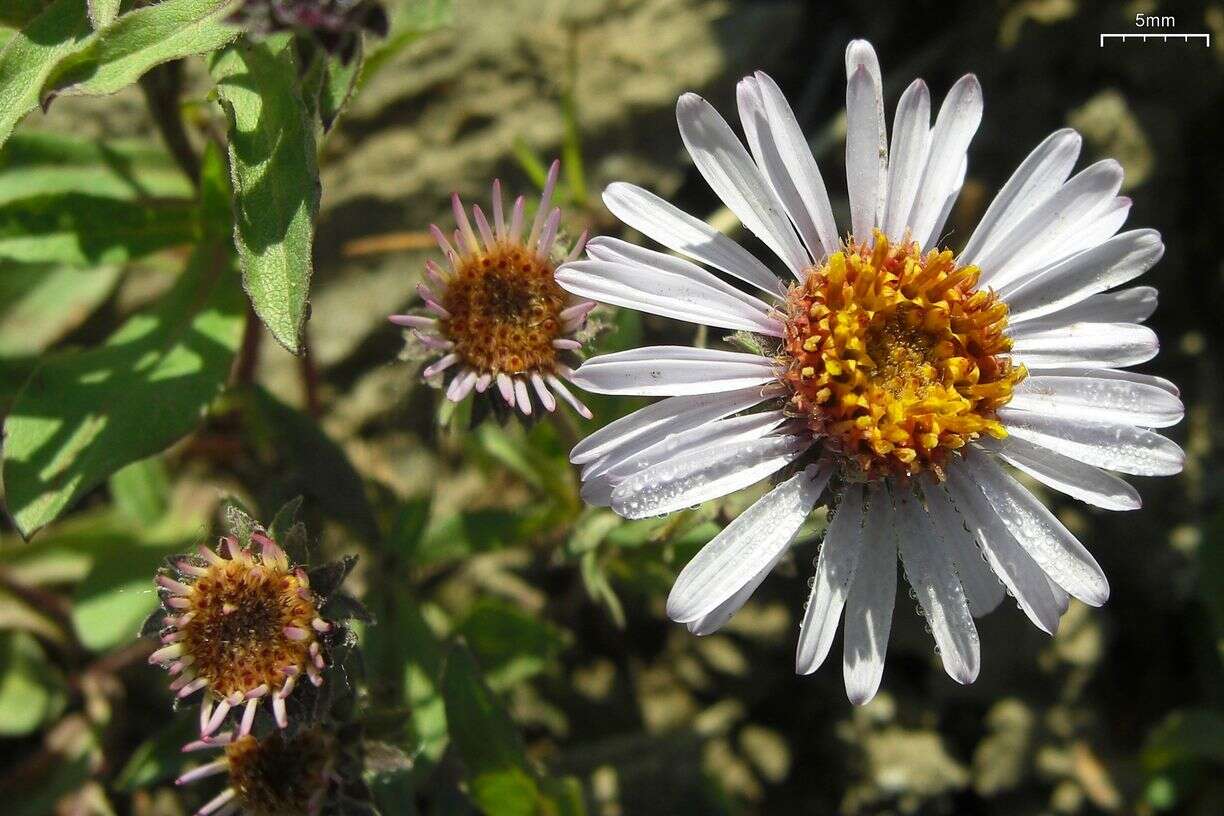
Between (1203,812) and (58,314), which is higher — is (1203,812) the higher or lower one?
the lower one

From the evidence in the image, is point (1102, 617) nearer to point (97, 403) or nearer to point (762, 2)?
point (762, 2)

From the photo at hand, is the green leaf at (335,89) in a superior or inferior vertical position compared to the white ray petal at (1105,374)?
superior

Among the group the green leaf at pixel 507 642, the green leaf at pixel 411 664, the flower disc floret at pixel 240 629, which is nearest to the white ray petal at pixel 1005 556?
the green leaf at pixel 507 642

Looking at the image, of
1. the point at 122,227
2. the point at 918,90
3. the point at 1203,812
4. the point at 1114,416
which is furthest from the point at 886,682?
the point at 122,227

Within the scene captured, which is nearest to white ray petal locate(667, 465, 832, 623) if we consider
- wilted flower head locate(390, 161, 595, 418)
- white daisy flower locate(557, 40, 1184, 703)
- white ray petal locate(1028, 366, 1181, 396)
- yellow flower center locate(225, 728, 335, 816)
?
white daisy flower locate(557, 40, 1184, 703)

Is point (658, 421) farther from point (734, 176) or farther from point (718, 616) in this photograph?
point (734, 176)

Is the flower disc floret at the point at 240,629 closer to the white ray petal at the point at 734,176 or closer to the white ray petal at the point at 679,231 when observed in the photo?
the white ray petal at the point at 679,231
